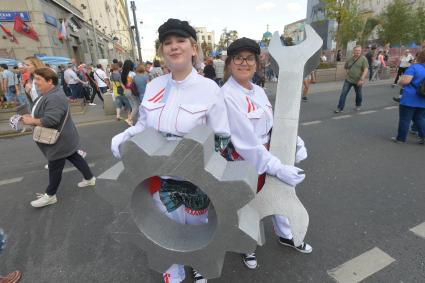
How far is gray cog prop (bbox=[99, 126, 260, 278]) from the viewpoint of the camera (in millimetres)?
1076

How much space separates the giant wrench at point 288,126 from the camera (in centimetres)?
160

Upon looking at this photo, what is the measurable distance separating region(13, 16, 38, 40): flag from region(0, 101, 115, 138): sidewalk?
828 cm

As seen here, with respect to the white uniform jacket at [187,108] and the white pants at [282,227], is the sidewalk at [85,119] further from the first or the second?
the white uniform jacket at [187,108]

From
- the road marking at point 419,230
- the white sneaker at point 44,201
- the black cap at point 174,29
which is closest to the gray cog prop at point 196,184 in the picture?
the black cap at point 174,29

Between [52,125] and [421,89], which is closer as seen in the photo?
[52,125]

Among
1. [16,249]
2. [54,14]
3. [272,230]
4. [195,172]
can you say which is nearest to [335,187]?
[272,230]

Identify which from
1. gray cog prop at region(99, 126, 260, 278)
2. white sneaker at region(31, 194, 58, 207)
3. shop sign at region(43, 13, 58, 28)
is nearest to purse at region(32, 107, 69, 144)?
white sneaker at region(31, 194, 58, 207)

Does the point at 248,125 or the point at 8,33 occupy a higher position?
the point at 8,33

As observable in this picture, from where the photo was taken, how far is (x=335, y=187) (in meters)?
3.48

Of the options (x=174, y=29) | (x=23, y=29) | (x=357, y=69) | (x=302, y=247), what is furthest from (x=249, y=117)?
(x=23, y=29)

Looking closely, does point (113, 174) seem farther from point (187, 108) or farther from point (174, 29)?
point (174, 29)

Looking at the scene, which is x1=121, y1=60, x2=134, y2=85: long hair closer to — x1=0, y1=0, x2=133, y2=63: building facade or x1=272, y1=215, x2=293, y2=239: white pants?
x1=272, y1=215, x2=293, y2=239: white pants

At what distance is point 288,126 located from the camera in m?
1.74

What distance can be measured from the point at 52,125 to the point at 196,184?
276cm
